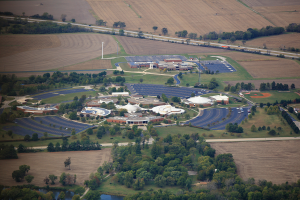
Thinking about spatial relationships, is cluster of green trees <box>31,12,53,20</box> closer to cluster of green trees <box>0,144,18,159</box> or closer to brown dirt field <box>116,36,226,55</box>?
brown dirt field <box>116,36,226,55</box>

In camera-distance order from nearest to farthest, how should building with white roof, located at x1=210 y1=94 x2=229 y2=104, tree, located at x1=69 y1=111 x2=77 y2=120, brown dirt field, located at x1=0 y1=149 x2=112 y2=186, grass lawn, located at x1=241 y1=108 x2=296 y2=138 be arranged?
brown dirt field, located at x1=0 y1=149 x2=112 y2=186 → grass lawn, located at x1=241 y1=108 x2=296 y2=138 → tree, located at x1=69 y1=111 x2=77 y2=120 → building with white roof, located at x1=210 y1=94 x2=229 y2=104

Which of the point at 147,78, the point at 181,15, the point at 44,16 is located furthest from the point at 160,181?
the point at 44,16

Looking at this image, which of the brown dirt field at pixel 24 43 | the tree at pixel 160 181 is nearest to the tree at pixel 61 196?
the tree at pixel 160 181

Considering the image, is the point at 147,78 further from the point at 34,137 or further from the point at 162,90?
the point at 34,137

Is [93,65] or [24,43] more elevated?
[24,43]

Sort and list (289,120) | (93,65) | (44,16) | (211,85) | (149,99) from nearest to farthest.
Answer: (289,120) → (149,99) → (211,85) → (93,65) → (44,16)

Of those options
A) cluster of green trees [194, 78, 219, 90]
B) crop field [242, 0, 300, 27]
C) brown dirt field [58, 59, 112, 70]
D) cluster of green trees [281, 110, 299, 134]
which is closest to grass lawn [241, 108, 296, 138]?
cluster of green trees [281, 110, 299, 134]
